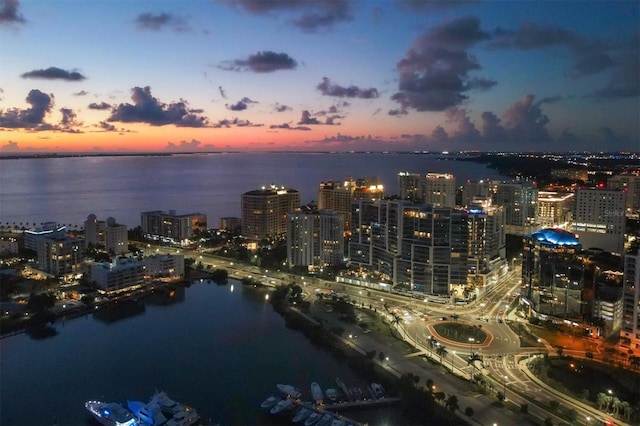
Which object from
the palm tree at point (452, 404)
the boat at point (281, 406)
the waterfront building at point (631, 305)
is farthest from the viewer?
the waterfront building at point (631, 305)

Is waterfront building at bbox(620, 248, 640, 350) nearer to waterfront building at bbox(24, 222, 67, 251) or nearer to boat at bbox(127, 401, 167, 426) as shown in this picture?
boat at bbox(127, 401, 167, 426)

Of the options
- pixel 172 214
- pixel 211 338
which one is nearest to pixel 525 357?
pixel 211 338

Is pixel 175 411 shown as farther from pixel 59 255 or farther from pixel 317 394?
pixel 59 255

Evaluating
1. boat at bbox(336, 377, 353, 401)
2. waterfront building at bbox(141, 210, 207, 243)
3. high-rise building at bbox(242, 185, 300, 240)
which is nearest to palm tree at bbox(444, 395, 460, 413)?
boat at bbox(336, 377, 353, 401)

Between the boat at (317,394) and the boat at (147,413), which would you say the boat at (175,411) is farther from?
the boat at (317,394)

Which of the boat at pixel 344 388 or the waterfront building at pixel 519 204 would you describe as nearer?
the boat at pixel 344 388

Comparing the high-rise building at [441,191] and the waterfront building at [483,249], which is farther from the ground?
the high-rise building at [441,191]

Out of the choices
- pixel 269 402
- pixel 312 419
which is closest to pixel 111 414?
pixel 269 402

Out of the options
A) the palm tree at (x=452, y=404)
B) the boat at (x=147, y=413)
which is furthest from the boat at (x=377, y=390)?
the boat at (x=147, y=413)

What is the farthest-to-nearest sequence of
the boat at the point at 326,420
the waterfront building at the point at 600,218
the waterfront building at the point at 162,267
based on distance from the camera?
the waterfront building at the point at 600,218 → the waterfront building at the point at 162,267 → the boat at the point at 326,420
